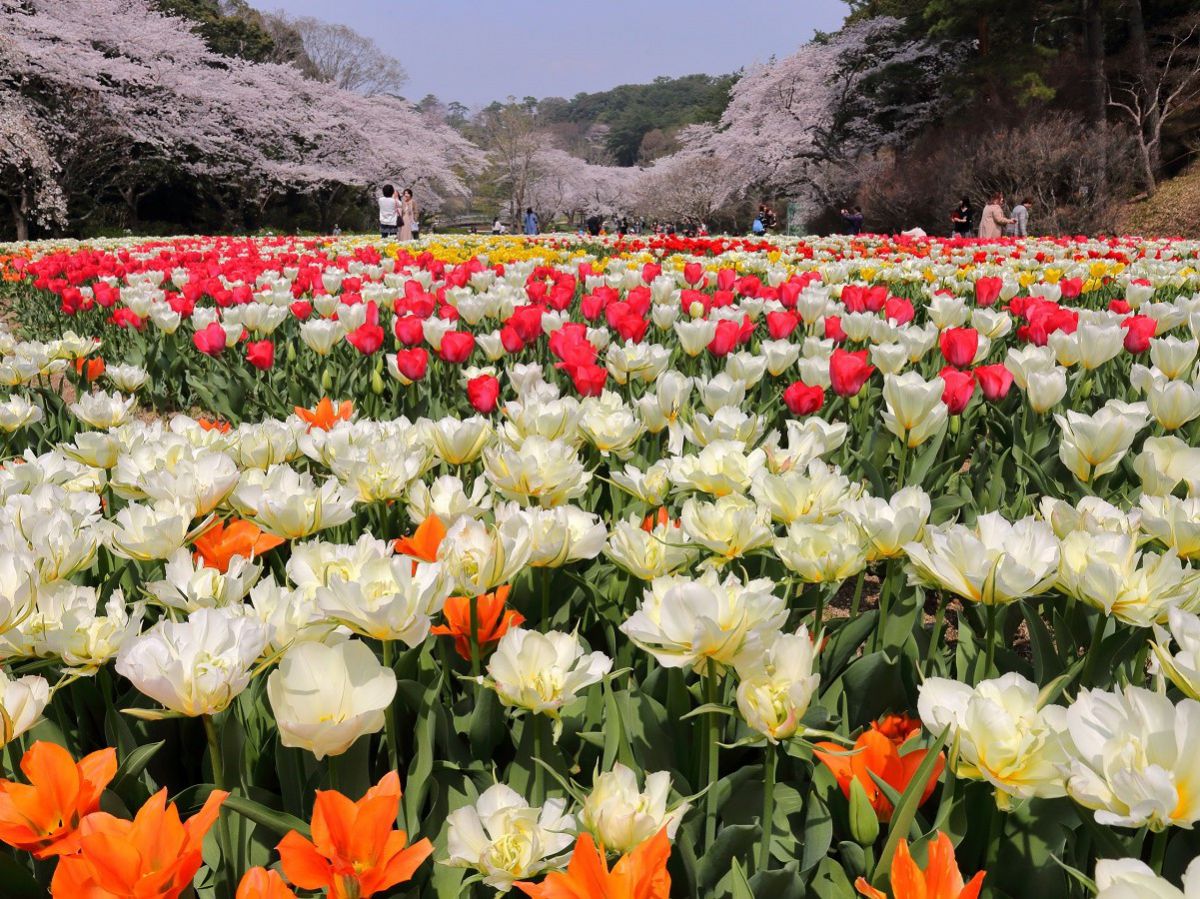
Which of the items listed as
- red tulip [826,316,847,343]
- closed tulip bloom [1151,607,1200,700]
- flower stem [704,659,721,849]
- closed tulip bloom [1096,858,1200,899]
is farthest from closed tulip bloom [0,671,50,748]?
red tulip [826,316,847,343]

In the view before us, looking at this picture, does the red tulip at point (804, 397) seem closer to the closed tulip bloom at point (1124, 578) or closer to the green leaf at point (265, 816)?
the closed tulip bloom at point (1124, 578)

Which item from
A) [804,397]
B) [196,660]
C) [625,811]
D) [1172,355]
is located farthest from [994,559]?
[1172,355]

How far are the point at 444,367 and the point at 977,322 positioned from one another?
7.66 feet

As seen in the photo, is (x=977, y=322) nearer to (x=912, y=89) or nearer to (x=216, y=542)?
(x=216, y=542)

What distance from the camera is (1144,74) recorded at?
79.9 feet

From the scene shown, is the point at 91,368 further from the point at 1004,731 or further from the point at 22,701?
the point at 1004,731

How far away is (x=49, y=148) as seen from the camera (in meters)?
24.6

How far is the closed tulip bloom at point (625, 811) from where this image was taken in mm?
1000

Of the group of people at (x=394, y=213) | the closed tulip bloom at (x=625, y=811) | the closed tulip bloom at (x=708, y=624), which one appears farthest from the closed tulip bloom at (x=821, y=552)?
the group of people at (x=394, y=213)

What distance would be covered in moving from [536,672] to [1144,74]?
96.2 feet

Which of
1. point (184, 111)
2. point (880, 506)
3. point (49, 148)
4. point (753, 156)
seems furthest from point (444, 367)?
point (753, 156)

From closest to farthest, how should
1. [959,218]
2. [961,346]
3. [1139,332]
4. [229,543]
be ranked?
1. [229,543]
2. [961,346]
3. [1139,332]
4. [959,218]

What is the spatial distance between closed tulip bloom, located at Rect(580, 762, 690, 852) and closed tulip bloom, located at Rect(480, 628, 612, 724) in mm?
167

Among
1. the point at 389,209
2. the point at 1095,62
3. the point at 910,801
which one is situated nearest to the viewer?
the point at 910,801
